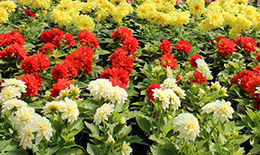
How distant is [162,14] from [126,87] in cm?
174

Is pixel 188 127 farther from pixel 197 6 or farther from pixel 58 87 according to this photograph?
pixel 197 6

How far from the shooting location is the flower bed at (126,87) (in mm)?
2145

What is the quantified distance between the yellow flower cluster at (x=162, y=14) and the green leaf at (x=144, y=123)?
6.94ft

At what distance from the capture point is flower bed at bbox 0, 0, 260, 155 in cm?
214

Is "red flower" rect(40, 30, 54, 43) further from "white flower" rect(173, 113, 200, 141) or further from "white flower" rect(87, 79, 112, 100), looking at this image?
"white flower" rect(173, 113, 200, 141)

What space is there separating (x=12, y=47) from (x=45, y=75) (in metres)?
0.47

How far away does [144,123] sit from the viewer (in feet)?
8.23

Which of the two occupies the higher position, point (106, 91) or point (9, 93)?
point (106, 91)

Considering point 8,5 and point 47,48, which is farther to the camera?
point 8,5

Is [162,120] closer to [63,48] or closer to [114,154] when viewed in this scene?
[114,154]

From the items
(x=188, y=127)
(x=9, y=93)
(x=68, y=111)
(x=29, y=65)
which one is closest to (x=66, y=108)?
(x=68, y=111)

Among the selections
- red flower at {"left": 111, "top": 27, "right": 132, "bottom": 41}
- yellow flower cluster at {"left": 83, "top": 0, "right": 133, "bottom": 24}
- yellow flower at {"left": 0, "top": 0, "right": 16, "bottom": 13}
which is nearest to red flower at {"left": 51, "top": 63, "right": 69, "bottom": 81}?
red flower at {"left": 111, "top": 27, "right": 132, "bottom": 41}

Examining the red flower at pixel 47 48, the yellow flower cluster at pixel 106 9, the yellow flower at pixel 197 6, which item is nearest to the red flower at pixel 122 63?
the red flower at pixel 47 48

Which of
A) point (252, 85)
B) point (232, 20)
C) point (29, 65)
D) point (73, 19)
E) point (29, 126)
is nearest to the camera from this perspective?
point (29, 126)
